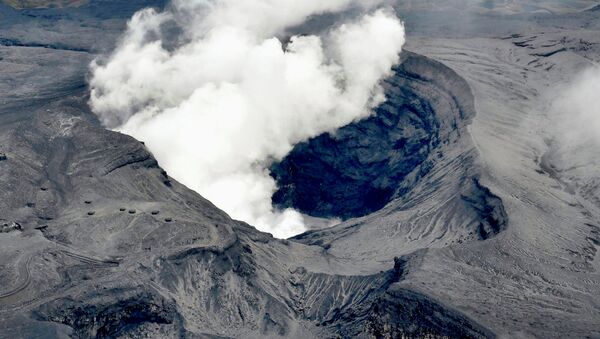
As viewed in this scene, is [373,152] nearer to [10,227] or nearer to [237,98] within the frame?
[237,98]

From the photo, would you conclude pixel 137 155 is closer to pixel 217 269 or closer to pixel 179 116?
pixel 217 269

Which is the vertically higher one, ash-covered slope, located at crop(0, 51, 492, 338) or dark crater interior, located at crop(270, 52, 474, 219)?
dark crater interior, located at crop(270, 52, 474, 219)

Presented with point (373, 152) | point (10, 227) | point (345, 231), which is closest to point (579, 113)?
point (373, 152)

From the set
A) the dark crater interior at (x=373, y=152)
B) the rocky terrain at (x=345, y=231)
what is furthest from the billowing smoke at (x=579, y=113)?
the dark crater interior at (x=373, y=152)

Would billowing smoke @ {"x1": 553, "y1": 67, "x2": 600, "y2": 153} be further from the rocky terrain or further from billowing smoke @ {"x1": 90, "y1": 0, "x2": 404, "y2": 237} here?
billowing smoke @ {"x1": 90, "y1": 0, "x2": 404, "y2": 237}

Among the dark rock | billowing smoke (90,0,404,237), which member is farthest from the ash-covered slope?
billowing smoke (90,0,404,237)
